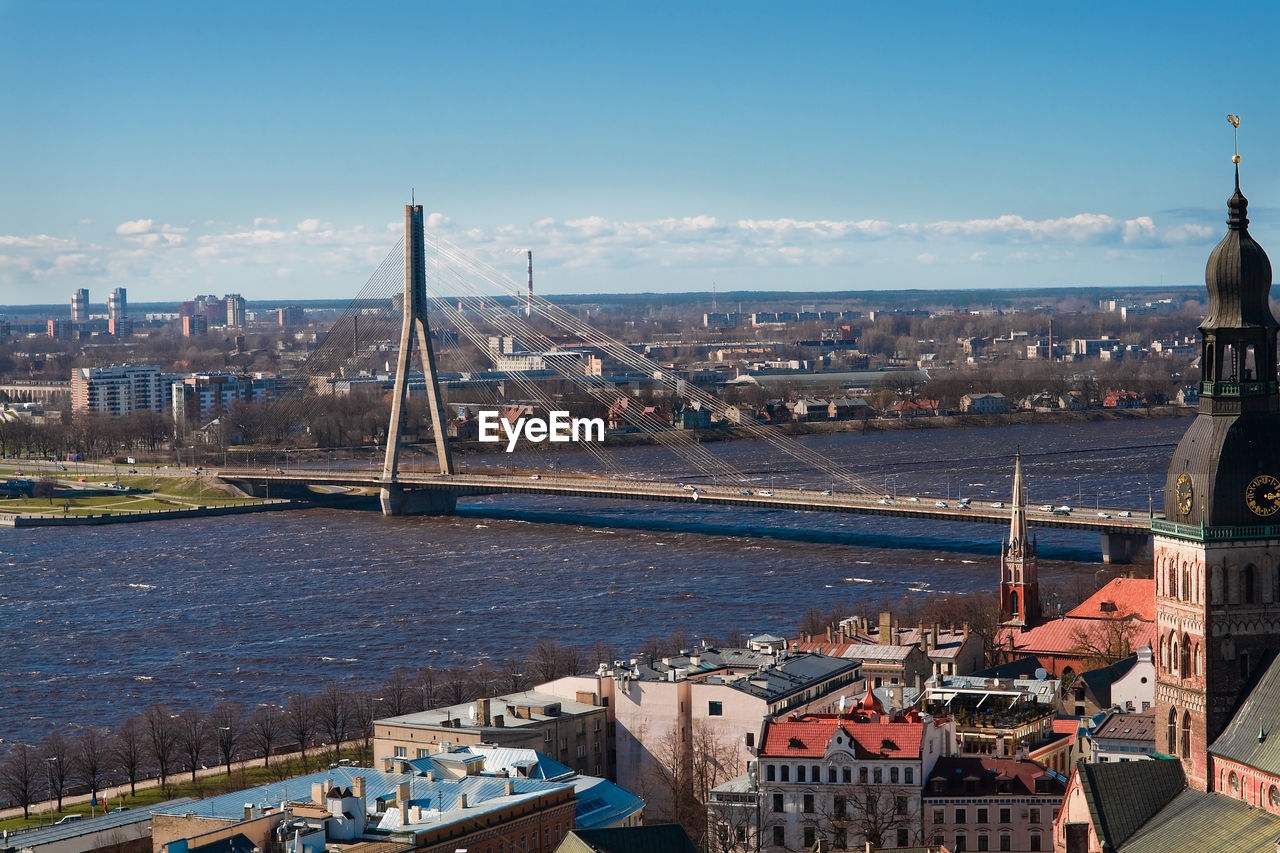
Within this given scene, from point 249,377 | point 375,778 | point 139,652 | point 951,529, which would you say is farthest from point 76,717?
point 249,377

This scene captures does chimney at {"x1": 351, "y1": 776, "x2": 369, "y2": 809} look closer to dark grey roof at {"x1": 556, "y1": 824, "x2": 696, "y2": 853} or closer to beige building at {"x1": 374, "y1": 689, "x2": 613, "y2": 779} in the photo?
dark grey roof at {"x1": 556, "y1": 824, "x2": 696, "y2": 853}

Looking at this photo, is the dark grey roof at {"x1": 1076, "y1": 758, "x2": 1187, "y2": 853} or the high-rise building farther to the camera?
the high-rise building

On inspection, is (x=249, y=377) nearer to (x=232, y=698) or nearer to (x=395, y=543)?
(x=395, y=543)

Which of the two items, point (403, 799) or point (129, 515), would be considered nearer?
point (403, 799)

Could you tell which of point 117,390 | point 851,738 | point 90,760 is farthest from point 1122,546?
point 117,390

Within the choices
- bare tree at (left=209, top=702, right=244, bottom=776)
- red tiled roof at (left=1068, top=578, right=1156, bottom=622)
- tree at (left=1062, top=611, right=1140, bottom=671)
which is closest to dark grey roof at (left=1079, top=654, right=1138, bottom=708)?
tree at (left=1062, top=611, right=1140, bottom=671)

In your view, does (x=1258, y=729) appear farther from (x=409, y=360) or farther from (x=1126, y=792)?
(x=409, y=360)

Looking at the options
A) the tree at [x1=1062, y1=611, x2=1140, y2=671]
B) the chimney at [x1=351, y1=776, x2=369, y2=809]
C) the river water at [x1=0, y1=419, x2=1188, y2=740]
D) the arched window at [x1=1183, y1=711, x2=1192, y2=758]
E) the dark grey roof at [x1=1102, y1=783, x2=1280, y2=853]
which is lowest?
the river water at [x1=0, y1=419, x2=1188, y2=740]
